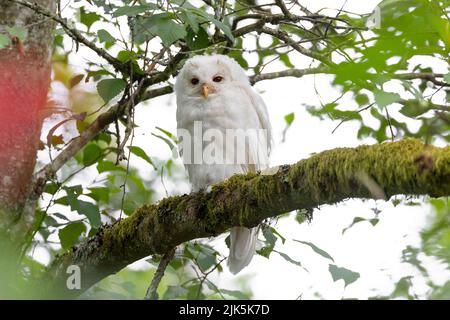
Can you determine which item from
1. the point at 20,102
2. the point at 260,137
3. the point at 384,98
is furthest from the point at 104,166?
the point at 384,98

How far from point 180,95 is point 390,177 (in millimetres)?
2297

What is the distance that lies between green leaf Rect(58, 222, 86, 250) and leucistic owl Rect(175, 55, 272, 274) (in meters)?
0.77

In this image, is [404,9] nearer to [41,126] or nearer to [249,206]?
Answer: [249,206]

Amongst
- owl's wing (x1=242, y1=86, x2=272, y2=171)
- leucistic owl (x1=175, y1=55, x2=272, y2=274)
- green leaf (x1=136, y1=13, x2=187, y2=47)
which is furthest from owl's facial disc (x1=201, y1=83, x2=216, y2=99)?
green leaf (x1=136, y1=13, x2=187, y2=47)

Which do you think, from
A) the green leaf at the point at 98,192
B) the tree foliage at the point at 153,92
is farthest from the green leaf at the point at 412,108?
the green leaf at the point at 98,192

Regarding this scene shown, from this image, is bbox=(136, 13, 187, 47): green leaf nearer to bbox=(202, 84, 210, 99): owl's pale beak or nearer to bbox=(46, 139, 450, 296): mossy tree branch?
bbox=(46, 139, 450, 296): mossy tree branch

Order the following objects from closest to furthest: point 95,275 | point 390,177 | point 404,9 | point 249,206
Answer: point 404,9, point 390,177, point 249,206, point 95,275

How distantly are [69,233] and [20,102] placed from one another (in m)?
0.73

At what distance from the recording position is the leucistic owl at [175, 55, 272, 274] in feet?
13.0

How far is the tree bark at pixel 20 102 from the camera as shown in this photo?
336 centimetres

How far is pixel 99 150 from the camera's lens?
12.5ft

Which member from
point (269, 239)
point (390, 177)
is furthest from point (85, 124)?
point (390, 177)

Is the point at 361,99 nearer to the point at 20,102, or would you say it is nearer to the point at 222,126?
the point at 222,126
